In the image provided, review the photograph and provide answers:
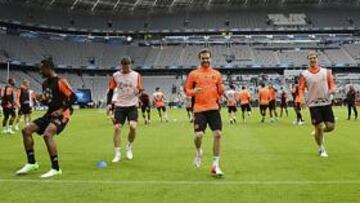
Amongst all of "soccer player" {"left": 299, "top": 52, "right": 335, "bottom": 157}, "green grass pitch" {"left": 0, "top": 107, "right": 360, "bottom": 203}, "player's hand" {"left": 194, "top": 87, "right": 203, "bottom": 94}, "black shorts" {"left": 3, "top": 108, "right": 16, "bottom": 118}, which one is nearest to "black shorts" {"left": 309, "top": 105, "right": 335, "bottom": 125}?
"soccer player" {"left": 299, "top": 52, "right": 335, "bottom": 157}

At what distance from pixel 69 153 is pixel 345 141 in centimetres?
867

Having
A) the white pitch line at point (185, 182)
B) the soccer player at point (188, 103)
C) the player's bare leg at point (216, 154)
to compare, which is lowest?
the white pitch line at point (185, 182)

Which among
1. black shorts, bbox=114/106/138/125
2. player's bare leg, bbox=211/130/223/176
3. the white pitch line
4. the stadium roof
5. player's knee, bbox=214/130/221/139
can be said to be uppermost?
the stadium roof

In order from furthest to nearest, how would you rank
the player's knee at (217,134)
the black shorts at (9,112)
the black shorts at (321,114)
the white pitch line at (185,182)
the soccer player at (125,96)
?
the black shorts at (9,112) < the black shorts at (321,114) < the soccer player at (125,96) < the player's knee at (217,134) < the white pitch line at (185,182)

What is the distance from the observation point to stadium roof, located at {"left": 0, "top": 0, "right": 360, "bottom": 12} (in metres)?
80.3

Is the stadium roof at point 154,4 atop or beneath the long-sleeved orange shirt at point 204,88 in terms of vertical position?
atop

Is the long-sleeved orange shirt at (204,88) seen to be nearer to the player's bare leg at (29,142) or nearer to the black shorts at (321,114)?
the player's bare leg at (29,142)

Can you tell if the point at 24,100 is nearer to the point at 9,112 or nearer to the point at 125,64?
the point at 9,112

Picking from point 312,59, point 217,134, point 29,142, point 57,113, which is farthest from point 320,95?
point 29,142

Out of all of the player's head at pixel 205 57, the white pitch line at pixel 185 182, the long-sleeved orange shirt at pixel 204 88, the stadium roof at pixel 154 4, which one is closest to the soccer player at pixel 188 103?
the long-sleeved orange shirt at pixel 204 88

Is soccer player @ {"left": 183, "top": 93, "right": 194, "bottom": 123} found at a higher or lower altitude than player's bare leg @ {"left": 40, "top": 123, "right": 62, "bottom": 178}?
higher

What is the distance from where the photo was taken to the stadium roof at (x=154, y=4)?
80319mm

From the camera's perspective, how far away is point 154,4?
83688 mm

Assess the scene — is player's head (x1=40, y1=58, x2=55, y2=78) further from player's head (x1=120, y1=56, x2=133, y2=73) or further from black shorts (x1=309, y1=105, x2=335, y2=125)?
black shorts (x1=309, y1=105, x2=335, y2=125)
